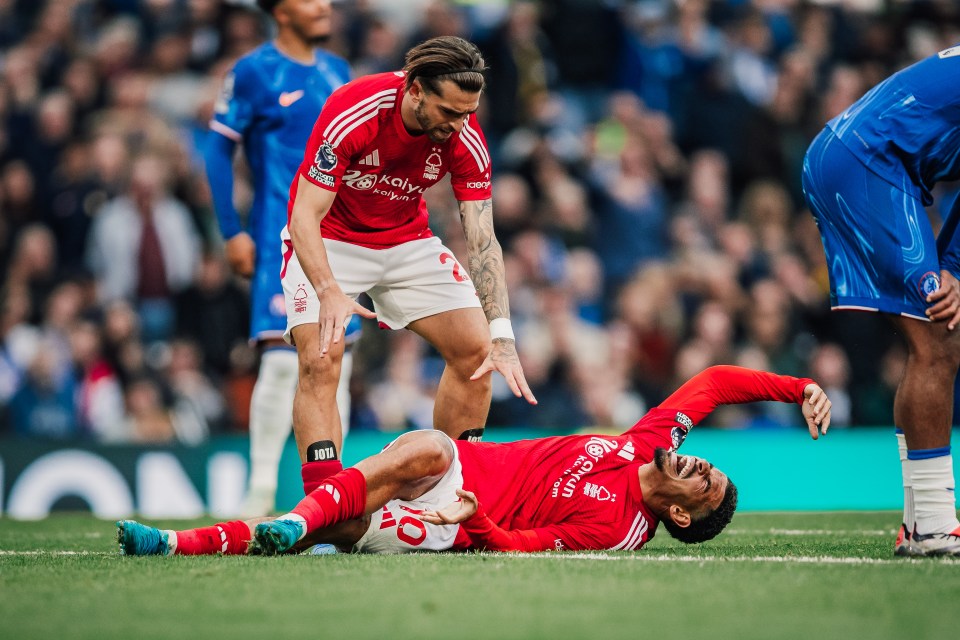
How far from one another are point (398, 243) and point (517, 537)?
1.70 metres

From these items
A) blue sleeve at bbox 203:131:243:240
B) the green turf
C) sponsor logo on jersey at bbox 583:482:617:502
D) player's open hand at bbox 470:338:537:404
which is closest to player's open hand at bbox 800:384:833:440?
the green turf

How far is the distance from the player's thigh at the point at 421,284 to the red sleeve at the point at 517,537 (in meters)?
1.23

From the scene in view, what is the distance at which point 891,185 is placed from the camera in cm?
539

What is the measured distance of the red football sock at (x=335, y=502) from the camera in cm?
493

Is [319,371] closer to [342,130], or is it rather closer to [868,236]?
[342,130]

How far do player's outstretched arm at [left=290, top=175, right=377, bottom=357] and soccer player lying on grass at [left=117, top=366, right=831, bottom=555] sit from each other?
54cm

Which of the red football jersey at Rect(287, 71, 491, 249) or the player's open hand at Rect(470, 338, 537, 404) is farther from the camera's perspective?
the red football jersey at Rect(287, 71, 491, 249)

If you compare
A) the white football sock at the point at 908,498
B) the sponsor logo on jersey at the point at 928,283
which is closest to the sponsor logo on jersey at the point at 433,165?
the sponsor logo on jersey at the point at 928,283

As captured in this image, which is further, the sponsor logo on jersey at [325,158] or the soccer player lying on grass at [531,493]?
the sponsor logo on jersey at [325,158]

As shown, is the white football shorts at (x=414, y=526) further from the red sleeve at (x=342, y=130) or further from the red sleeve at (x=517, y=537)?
the red sleeve at (x=342, y=130)

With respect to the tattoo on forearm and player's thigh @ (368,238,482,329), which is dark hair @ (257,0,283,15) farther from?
the tattoo on forearm

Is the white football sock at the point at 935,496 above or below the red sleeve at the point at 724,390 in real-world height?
below

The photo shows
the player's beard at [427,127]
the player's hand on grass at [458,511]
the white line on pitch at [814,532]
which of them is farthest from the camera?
the white line on pitch at [814,532]

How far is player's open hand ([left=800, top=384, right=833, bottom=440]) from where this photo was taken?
5.50m
